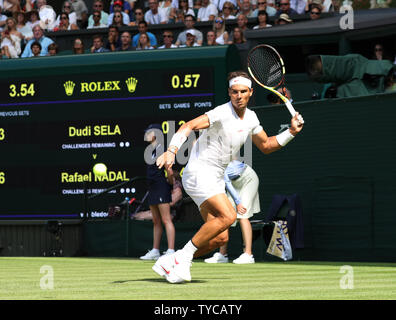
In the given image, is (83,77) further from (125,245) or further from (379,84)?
(379,84)

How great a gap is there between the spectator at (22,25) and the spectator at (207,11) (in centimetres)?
399

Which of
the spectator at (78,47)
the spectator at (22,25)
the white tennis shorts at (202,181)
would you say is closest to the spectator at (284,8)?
the spectator at (78,47)

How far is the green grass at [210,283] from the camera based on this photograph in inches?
288

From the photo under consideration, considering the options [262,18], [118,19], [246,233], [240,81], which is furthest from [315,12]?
[240,81]

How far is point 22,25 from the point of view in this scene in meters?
21.1

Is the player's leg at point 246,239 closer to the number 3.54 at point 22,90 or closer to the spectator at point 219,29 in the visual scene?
the spectator at point 219,29

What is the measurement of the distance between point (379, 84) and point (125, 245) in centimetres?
517

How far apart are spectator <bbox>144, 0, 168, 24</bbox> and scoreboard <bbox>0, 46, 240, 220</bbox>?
11.9ft

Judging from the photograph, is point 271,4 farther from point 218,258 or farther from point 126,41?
point 218,258

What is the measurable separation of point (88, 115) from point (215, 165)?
7.58 metres

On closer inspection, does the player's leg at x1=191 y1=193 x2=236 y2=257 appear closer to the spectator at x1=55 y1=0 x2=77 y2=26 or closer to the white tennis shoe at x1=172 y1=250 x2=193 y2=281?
the white tennis shoe at x1=172 y1=250 x2=193 y2=281

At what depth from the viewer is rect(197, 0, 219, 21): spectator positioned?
18.7 meters

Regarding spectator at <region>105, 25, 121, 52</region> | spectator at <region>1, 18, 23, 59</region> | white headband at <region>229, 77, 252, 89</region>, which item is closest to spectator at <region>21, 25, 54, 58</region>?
spectator at <region>1, 18, 23, 59</region>

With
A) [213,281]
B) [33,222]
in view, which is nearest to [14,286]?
[213,281]
